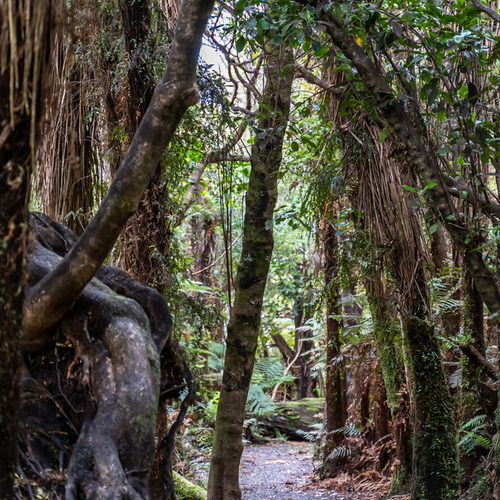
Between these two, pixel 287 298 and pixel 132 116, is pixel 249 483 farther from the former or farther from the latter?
pixel 287 298

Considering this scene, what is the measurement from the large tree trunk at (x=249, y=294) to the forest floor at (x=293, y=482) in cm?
202

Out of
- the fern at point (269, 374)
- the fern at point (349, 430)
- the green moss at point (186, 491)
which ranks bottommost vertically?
the green moss at point (186, 491)

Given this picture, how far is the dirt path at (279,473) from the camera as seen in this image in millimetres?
6508

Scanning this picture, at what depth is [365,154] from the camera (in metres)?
4.87

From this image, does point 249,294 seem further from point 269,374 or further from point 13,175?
point 269,374

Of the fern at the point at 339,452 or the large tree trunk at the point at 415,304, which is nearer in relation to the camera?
the large tree trunk at the point at 415,304

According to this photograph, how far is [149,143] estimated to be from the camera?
1.99 metres

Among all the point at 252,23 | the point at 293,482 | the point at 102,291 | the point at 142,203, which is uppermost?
the point at 252,23

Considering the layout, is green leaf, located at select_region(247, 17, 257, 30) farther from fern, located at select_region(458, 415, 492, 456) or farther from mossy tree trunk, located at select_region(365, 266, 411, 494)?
fern, located at select_region(458, 415, 492, 456)

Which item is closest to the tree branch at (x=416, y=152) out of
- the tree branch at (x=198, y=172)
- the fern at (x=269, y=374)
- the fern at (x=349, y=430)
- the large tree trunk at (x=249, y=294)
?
the large tree trunk at (x=249, y=294)

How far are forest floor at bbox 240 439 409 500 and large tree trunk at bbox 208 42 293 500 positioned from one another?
202cm

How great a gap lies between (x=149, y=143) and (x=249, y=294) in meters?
2.80

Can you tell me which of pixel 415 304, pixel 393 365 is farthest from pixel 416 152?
pixel 393 365

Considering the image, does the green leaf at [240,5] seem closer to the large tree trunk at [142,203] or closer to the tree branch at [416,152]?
the tree branch at [416,152]
